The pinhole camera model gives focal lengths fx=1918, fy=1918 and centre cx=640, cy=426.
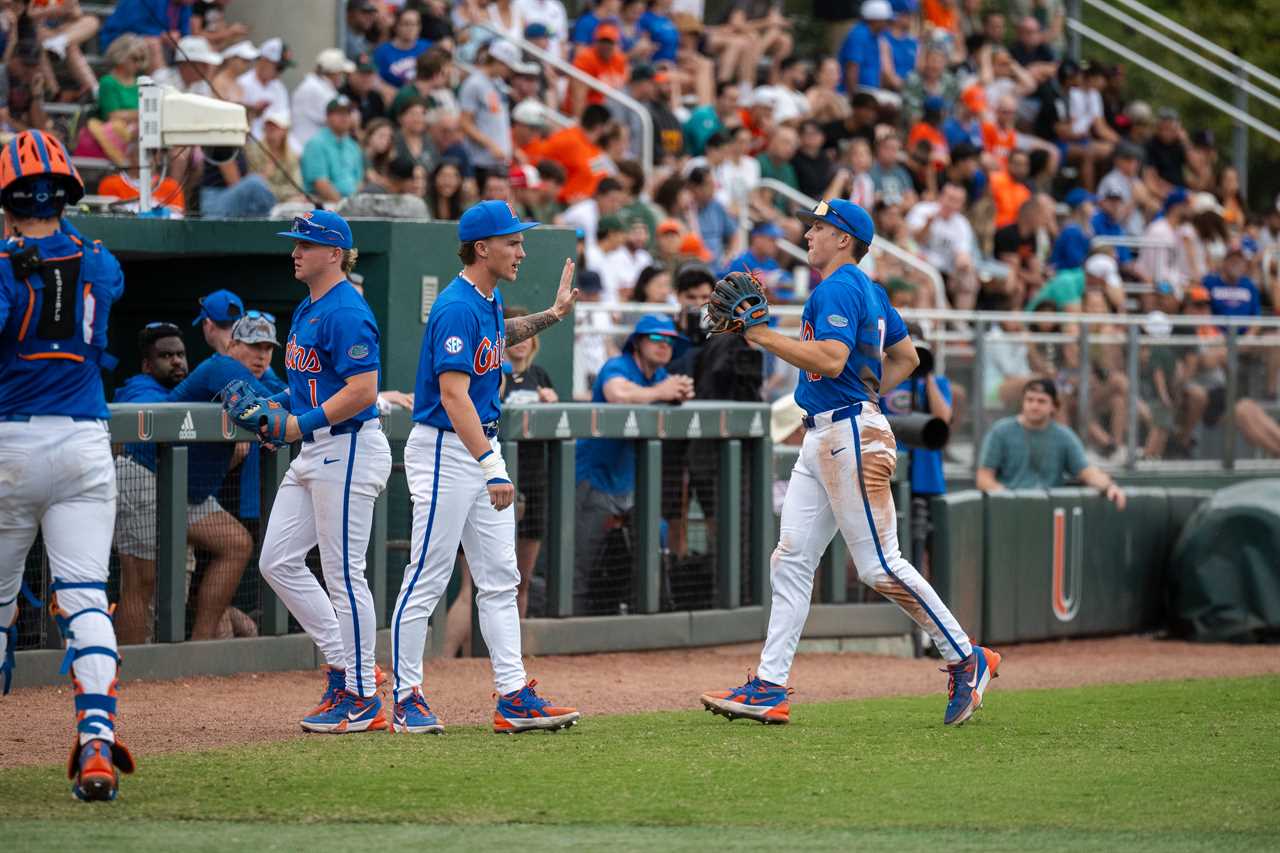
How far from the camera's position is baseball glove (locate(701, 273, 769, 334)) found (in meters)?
7.71

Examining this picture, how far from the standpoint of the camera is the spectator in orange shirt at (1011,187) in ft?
68.3

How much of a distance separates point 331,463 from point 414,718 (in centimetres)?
107

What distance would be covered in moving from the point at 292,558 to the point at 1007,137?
1618 cm

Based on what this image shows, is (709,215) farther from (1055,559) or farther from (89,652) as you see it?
(89,652)

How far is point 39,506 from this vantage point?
20.0 feet

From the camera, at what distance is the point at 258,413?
7.47m

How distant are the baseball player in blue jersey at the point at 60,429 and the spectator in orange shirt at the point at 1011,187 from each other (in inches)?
609

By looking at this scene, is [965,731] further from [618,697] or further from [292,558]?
[292,558]

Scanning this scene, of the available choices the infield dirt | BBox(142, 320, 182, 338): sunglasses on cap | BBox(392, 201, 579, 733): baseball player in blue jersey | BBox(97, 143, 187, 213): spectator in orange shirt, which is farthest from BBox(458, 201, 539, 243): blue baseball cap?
BBox(97, 143, 187, 213): spectator in orange shirt

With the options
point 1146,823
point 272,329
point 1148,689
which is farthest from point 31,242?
point 1148,689

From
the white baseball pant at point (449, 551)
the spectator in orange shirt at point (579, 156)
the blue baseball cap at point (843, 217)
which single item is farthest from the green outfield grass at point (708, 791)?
the spectator in orange shirt at point (579, 156)

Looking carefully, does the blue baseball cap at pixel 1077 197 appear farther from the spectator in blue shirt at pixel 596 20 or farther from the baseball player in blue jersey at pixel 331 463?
the baseball player in blue jersey at pixel 331 463

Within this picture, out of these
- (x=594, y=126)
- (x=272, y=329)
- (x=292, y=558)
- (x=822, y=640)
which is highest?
(x=594, y=126)

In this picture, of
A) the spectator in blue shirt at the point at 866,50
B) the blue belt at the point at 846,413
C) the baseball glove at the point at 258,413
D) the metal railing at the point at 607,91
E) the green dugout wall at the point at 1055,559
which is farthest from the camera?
the spectator in blue shirt at the point at 866,50
